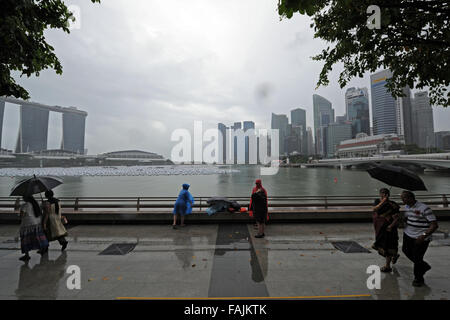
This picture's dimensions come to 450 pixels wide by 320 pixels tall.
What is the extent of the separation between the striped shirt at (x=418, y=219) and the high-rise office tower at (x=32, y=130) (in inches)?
9899

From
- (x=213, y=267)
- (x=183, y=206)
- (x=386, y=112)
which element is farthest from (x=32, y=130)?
(x=386, y=112)

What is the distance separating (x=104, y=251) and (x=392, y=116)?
24460cm

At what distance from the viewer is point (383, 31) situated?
5.59 meters

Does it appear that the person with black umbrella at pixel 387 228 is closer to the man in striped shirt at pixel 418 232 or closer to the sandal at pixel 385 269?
the sandal at pixel 385 269

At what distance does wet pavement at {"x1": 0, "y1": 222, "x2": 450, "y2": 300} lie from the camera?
3.84 m

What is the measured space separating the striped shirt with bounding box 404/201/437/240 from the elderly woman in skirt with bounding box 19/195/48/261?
8.33m

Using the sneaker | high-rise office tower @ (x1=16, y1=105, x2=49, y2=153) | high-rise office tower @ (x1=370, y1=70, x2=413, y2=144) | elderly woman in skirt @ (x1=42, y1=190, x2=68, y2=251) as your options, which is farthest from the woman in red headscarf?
high-rise office tower @ (x1=16, y1=105, x2=49, y2=153)

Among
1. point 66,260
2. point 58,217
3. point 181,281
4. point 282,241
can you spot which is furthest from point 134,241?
point 282,241

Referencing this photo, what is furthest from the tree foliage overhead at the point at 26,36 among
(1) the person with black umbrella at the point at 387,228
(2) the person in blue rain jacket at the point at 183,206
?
(1) the person with black umbrella at the point at 387,228

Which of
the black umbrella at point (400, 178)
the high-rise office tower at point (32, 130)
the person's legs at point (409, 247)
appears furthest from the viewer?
the high-rise office tower at point (32, 130)

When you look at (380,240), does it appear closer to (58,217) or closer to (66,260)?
(66,260)

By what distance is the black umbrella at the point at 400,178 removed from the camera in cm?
433

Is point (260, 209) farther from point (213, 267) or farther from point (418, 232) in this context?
point (418, 232)

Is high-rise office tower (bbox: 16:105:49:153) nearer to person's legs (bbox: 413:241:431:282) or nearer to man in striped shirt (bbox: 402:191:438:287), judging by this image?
man in striped shirt (bbox: 402:191:438:287)
